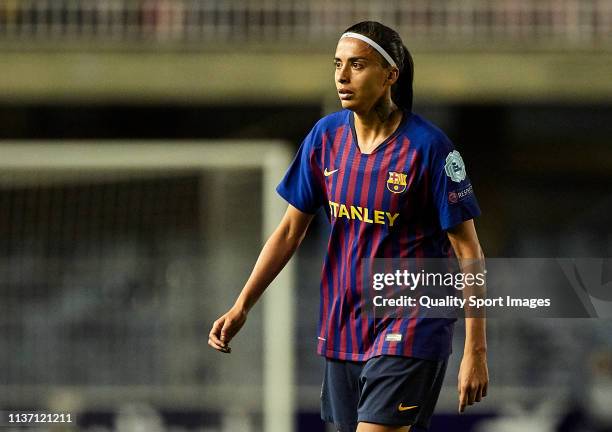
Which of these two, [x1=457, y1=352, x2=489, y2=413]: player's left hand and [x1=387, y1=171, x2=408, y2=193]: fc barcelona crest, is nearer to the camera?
[x1=457, y1=352, x2=489, y2=413]: player's left hand

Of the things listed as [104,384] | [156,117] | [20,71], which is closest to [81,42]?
[20,71]

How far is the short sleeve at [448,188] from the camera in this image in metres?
3.86

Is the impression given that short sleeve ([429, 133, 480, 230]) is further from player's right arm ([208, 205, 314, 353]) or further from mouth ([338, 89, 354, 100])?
player's right arm ([208, 205, 314, 353])

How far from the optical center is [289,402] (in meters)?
8.15

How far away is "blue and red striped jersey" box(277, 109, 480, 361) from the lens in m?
3.89

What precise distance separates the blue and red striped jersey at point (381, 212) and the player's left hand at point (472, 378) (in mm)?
174

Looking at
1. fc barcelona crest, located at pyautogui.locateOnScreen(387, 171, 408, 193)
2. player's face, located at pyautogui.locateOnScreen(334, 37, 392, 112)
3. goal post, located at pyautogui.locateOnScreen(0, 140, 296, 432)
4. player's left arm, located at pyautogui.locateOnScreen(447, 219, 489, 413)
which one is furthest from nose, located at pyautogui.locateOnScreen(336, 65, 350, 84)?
goal post, located at pyautogui.locateOnScreen(0, 140, 296, 432)

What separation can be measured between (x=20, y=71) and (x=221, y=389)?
6.59m

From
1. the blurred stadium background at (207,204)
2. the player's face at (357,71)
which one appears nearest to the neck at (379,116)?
the player's face at (357,71)

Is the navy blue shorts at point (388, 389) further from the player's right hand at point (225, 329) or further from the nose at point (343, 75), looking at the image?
the nose at point (343, 75)

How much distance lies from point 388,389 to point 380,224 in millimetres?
507

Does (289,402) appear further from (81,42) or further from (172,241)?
(81,42)

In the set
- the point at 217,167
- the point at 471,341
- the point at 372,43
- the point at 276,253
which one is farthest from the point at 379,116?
the point at 217,167

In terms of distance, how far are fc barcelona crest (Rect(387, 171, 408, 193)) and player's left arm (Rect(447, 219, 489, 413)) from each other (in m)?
0.19
